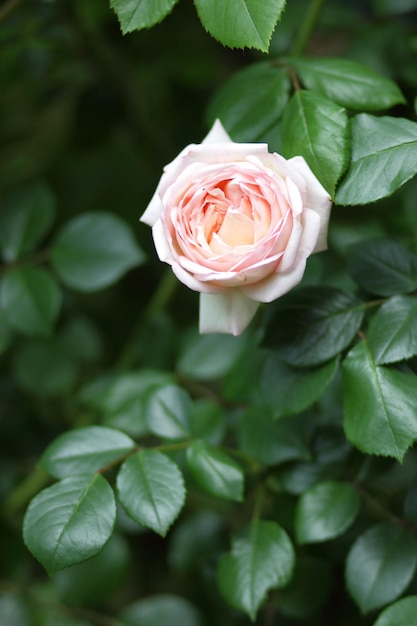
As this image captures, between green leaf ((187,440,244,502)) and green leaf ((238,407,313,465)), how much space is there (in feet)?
0.25

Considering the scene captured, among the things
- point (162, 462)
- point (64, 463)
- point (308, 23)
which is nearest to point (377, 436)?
point (162, 462)

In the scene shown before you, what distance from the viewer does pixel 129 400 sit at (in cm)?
93

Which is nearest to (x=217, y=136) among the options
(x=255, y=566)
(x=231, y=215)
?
(x=231, y=215)

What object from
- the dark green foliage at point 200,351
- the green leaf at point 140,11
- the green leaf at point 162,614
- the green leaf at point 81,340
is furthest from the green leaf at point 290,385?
the green leaf at point 81,340

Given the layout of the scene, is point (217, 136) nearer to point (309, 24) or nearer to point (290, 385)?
point (290, 385)

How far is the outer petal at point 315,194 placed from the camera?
1.86 ft

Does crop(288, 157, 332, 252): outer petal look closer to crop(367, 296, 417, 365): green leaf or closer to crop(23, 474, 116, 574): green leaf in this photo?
crop(367, 296, 417, 365): green leaf

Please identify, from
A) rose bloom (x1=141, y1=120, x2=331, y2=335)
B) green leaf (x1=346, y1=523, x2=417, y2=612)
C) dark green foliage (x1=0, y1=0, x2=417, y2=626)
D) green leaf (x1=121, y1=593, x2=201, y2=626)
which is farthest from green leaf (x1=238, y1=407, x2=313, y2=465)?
green leaf (x1=121, y1=593, x2=201, y2=626)

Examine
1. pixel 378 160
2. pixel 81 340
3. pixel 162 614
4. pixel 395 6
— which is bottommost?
pixel 162 614

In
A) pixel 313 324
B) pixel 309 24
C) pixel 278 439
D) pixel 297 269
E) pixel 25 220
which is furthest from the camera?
pixel 25 220

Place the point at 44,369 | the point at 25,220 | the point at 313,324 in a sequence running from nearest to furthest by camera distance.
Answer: the point at 313,324
the point at 25,220
the point at 44,369

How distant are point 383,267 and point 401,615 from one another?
1.01 ft

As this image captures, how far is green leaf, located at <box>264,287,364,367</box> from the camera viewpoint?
2.13 feet

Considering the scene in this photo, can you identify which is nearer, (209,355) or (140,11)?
(140,11)
